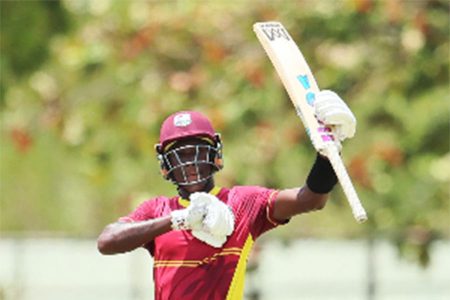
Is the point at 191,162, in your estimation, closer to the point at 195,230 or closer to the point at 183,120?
the point at 183,120

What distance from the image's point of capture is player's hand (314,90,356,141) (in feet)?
20.8

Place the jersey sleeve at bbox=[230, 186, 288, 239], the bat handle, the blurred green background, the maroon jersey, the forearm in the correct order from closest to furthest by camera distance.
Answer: the bat handle
the forearm
the maroon jersey
the jersey sleeve at bbox=[230, 186, 288, 239]
the blurred green background

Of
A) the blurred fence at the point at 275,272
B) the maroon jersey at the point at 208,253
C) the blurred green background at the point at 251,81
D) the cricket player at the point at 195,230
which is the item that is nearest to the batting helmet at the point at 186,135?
the cricket player at the point at 195,230

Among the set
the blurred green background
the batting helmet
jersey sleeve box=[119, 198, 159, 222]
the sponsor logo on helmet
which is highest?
the blurred green background

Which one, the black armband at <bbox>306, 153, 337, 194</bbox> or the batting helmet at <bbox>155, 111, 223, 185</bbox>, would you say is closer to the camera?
the black armband at <bbox>306, 153, 337, 194</bbox>

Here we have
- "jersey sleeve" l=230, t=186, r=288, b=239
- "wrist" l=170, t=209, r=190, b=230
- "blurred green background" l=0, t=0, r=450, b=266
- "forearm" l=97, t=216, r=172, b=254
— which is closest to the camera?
"wrist" l=170, t=209, r=190, b=230

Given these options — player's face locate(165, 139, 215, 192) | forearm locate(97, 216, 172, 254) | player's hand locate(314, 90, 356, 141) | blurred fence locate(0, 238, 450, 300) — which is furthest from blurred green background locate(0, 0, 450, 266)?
player's hand locate(314, 90, 356, 141)

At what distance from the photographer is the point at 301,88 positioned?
6883 mm

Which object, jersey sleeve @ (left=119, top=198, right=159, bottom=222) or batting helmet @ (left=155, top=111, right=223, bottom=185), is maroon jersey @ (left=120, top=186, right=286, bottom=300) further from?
batting helmet @ (left=155, top=111, right=223, bottom=185)

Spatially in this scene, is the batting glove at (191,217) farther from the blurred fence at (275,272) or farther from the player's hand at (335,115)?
the blurred fence at (275,272)

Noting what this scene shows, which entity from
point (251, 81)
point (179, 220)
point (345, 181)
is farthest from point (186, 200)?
point (251, 81)

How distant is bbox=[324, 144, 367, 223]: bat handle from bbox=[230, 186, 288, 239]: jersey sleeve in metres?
0.52

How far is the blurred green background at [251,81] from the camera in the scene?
14688 mm

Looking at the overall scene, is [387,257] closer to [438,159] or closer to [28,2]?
[438,159]
